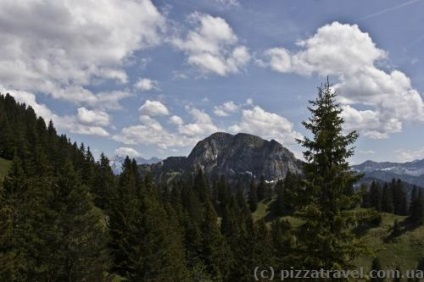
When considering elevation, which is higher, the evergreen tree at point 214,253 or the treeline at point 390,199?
the treeline at point 390,199

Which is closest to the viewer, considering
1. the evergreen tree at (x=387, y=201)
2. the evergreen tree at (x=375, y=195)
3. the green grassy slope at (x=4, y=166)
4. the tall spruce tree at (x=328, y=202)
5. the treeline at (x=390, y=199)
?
the tall spruce tree at (x=328, y=202)

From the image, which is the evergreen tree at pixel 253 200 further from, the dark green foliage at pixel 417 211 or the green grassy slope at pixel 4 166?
the green grassy slope at pixel 4 166

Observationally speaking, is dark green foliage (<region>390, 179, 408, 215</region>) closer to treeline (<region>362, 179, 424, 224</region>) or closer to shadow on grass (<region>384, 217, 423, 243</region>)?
treeline (<region>362, 179, 424, 224</region>)

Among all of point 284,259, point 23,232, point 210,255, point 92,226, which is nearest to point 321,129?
point 284,259

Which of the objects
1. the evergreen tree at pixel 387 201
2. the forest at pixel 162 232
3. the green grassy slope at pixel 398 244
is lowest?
the green grassy slope at pixel 398 244

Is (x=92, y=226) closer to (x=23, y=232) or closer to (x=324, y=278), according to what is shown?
(x=23, y=232)

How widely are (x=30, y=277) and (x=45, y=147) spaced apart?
93.8m

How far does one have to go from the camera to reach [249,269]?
2879 inches

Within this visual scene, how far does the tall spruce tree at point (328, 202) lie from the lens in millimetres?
19891

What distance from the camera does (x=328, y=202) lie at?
2050 centimetres

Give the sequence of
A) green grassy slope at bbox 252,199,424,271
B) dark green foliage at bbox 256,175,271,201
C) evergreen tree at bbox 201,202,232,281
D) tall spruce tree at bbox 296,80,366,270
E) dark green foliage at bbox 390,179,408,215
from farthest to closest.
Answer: dark green foliage at bbox 256,175,271,201
dark green foliage at bbox 390,179,408,215
green grassy slope at bbox 252,199,424,271
evergreen tree at bbox 201,202,232,281
tall spruce tree at bbox 296,80,366,270

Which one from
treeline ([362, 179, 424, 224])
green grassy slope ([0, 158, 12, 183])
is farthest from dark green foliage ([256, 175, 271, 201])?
green grassy slope ([0, 158, 12, 183])

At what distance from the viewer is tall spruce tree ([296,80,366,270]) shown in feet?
65.3

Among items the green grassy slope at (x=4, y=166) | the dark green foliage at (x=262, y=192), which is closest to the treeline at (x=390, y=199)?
the dark green foliage at (x=262, y=192)
